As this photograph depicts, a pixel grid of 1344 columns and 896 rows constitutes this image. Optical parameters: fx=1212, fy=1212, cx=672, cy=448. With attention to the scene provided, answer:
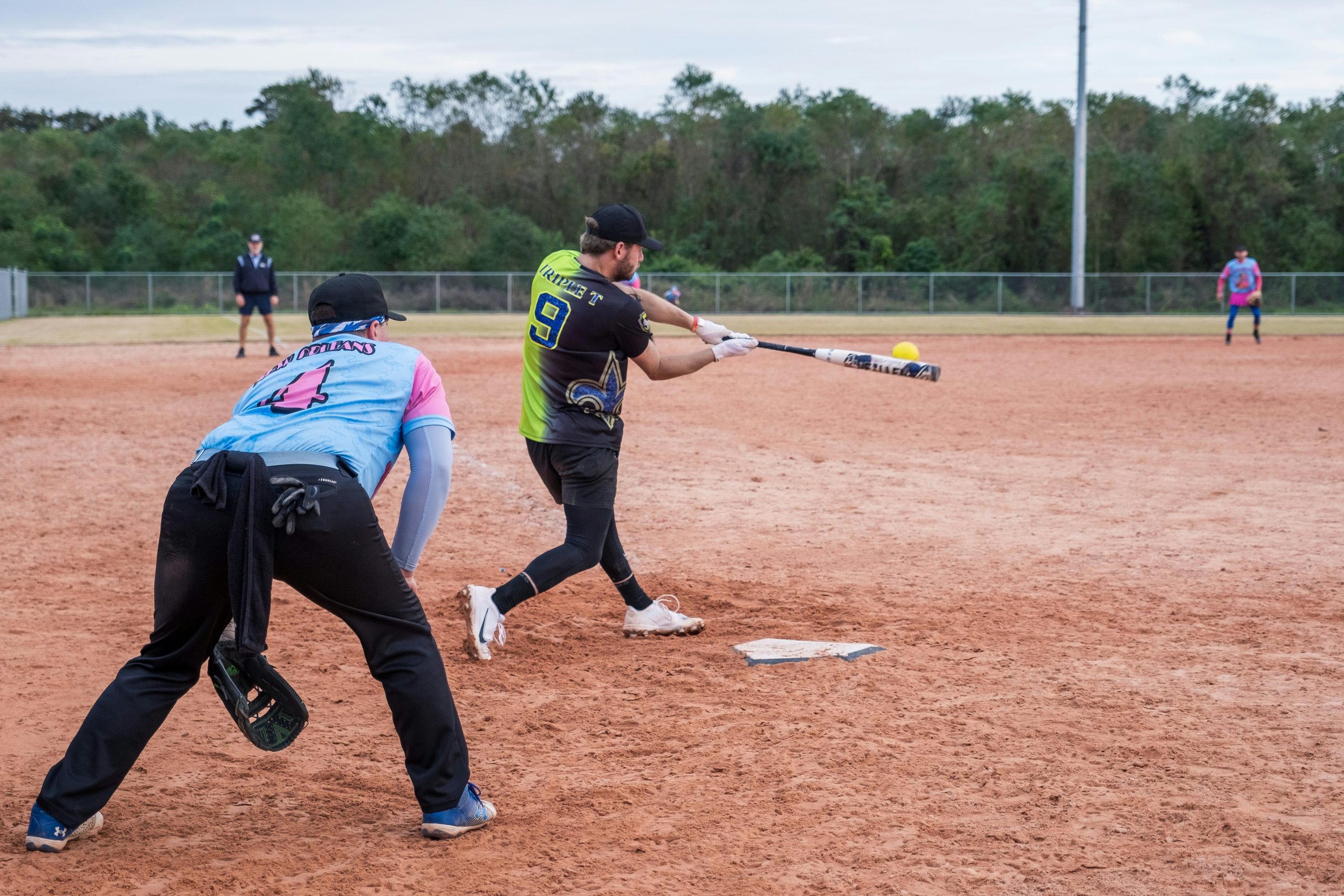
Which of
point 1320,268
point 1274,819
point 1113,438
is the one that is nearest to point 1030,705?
point 1274,819

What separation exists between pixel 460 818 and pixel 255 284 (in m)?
18.5

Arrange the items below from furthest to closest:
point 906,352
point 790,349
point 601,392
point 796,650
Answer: point 906,352 → point 790,349 → point 796,650 → point 601,392

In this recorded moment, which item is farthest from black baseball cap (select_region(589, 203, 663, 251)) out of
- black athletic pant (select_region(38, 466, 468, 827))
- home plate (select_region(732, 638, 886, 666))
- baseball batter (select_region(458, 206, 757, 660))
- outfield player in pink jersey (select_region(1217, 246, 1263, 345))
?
outfield player in pink jersey (select_region(1217, 246, 1263, 345))

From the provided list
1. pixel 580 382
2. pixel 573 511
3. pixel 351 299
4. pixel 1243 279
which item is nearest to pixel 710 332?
pixel 580 382

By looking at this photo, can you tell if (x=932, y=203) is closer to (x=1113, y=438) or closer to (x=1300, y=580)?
(x=1113, y=438)

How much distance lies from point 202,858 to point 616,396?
271 cm

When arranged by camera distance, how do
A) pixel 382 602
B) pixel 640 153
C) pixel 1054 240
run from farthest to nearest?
pixel 640 153 < pixel 1054 240 < pixel 382 602

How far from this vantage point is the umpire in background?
2067cm

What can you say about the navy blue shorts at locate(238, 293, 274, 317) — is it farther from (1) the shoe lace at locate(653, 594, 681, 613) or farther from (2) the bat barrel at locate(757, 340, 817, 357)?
(2) the bat barrel at locate(757, 340, 817, 357)

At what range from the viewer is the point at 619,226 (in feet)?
18.0

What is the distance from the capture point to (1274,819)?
3912 mm

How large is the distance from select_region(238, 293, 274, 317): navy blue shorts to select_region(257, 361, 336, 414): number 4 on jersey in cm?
1830

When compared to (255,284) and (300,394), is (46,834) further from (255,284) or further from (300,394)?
(255,284)

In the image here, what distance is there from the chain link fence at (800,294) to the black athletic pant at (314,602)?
3563cm
